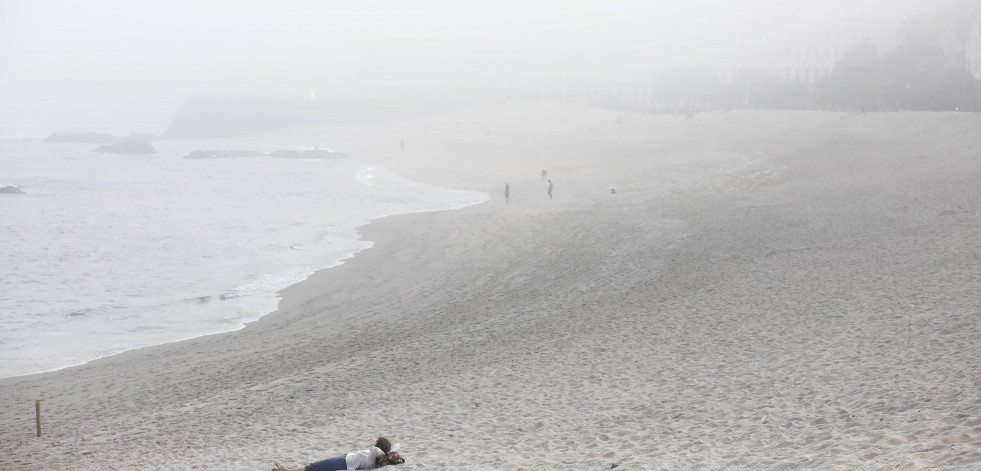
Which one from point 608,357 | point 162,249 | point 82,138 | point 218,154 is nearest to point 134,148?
point 218,154

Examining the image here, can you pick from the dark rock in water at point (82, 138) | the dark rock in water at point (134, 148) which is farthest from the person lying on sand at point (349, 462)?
the dark rock in water at point (82, 138)

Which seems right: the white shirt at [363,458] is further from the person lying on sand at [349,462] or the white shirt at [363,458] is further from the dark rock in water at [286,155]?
the dark rock in water at [286,155]

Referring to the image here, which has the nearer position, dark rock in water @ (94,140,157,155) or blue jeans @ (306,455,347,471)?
blue jeans @ (306,455,347,471)

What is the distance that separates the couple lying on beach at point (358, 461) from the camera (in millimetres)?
8453

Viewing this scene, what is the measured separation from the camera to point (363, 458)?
849 centimetres

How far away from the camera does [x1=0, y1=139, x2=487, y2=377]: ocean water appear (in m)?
17.8

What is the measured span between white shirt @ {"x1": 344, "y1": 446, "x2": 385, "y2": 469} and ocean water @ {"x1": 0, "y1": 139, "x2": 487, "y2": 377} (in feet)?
30.7

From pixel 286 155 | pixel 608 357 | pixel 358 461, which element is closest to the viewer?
pixel 358 461

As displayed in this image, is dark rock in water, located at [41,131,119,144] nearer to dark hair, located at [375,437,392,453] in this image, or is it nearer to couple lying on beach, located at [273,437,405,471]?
couple lying on beach, located at [273,437,405,471]

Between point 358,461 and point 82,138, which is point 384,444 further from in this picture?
point 82,138

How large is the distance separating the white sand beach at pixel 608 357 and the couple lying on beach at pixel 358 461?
0.56 m

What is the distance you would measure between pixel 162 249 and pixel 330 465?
76.4ft

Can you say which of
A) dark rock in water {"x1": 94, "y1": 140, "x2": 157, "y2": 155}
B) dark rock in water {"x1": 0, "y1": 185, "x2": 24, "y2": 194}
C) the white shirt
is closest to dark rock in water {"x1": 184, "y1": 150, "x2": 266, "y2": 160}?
dark rock in water {"x1": 94, "y1": 140, "x2": 157, "y2": 155}

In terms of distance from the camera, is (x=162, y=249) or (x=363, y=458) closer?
(x=363, y=458)
